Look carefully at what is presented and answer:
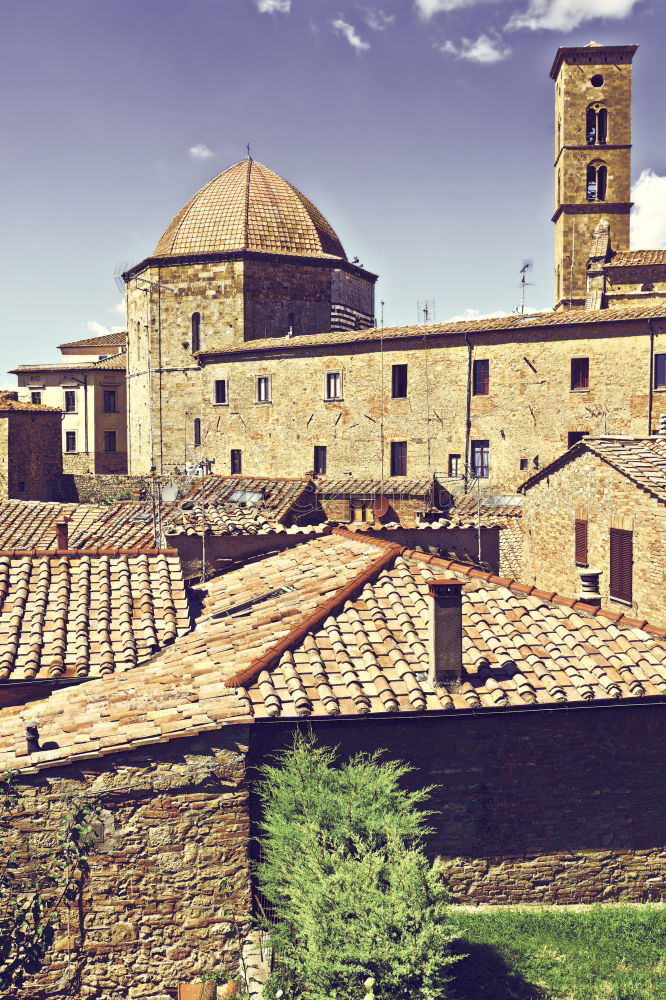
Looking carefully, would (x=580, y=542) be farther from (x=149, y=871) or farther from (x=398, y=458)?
(x=398, y=458)

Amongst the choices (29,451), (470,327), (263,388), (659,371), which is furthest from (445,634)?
(29,451)

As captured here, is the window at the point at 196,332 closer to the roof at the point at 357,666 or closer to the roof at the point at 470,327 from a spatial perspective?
the roof at the point at 470,327

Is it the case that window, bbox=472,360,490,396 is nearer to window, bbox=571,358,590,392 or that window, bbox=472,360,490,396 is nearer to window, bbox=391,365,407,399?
window, bbox=391,365,407,399

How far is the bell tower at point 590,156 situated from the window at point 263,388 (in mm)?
16552

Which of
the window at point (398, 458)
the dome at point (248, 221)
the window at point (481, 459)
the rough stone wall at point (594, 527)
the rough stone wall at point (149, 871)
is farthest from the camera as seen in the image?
the dome at point (248, 221)

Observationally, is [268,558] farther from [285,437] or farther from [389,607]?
[285,437]

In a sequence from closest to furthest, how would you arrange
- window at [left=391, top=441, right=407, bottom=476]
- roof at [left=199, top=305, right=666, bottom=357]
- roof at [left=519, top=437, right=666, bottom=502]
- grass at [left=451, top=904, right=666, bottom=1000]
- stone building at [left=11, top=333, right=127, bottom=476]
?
grass at [left=451, top=904, right=666, bottom=1000], roof at [left=519, top=437, right=666, bottom=502], roof at [left=199, top=305, right=666, bottom=357], window at [left=391, top=441, right=407, bottom=476], stone building at [left=11, top=333, right=127, bottom=476]

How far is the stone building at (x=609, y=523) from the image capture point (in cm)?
1466

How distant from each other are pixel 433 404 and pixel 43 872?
27.4 meters

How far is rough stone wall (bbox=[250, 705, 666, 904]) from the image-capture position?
397 inches

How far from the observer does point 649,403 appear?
100ft

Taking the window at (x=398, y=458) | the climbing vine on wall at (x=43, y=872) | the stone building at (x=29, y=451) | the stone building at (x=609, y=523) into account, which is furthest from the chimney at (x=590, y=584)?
the stone building at (x=29, y=451)

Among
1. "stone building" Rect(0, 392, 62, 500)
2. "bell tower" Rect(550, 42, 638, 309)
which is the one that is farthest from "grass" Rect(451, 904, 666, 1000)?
"bell tower" Rect(550, 42, 638, 309)

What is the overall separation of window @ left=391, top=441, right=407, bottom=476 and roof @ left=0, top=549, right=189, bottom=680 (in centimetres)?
2090
